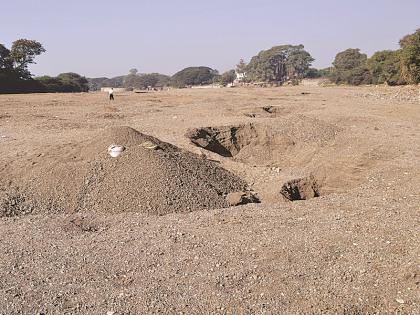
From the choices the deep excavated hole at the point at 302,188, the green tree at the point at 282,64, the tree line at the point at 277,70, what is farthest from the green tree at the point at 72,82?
the green tree at the point at 282,64

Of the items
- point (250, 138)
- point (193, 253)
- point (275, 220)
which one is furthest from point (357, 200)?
point (250, 138)

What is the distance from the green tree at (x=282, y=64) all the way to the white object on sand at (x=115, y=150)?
62339 millimetres

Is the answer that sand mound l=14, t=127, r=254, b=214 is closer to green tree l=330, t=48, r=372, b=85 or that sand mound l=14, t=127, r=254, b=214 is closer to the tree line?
the tree line

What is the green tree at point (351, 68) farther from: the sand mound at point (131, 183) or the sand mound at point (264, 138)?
the sand mound at point (131, 183)

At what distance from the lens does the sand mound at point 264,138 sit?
10180mm

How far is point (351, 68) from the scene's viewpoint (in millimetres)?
51906

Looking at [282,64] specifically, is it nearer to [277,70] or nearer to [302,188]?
[277,70]

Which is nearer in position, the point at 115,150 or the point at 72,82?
the point at 115,150

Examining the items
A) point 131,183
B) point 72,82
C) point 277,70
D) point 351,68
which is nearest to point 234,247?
point 131,183

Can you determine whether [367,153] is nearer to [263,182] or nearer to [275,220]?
[263,182]

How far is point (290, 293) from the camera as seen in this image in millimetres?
3527

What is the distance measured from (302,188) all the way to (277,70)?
65211mm

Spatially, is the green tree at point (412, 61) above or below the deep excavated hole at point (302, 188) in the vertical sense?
above

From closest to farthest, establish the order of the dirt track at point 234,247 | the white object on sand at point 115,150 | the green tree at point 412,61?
1. the dirt track at point 234,247
2. the white object on sand at point 115,150
3. the green tree at point 412,61
